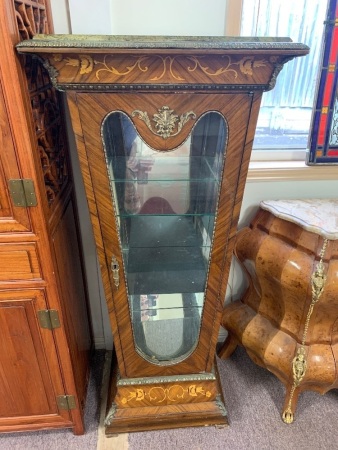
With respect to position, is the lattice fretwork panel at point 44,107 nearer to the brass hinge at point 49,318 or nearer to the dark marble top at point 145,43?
the dark marble top at point 145,43

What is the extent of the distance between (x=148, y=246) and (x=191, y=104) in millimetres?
486

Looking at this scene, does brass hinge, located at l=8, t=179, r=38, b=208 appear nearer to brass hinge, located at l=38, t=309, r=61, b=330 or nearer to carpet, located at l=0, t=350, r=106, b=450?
brass hinge, located at l=38, t=309, r=61, b=330

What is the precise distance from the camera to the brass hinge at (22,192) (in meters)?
0.87

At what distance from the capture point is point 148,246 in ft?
3.81

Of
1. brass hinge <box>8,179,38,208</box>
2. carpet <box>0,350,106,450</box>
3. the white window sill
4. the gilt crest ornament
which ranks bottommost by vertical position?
carpet <box>0,350,106,450</box>

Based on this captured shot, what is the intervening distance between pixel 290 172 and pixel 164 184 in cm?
56

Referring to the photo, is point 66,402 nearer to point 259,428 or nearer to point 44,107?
point 259,428

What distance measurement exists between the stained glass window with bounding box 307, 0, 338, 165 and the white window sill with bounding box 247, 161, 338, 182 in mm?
28

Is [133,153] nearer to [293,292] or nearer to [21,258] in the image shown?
[21,258]

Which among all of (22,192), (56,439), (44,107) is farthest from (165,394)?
(44,107)

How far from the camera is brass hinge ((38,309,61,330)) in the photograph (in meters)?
1.04

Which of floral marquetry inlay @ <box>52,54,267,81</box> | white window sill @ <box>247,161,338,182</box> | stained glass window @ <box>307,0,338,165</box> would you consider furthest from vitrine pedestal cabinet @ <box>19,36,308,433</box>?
stained glass window @ <box>307,0,338,165</box>

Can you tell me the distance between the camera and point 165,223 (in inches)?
43.9

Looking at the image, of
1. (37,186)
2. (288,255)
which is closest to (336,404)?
(288,255)
